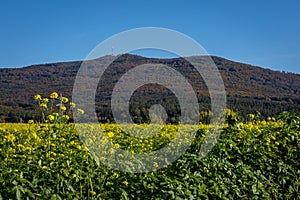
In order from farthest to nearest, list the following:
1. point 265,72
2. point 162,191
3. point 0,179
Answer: point 265,72, point 162,191, point 0,179

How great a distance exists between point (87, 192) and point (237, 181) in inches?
79.0

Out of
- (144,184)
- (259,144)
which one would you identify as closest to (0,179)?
(144,184)

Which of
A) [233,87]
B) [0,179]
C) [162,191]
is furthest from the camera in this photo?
[233,87]

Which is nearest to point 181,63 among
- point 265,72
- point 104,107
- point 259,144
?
point 265,72

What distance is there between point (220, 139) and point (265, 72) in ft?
480

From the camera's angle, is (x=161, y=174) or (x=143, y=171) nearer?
(x=143, y=171)

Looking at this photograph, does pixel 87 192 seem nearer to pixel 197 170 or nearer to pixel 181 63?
pixel 197 170

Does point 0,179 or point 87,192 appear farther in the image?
point 87,192

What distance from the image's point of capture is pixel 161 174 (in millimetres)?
5098

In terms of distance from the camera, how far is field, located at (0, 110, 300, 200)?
398 cm

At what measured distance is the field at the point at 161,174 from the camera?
3.98 meters

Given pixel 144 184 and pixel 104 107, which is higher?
pixel 104 107

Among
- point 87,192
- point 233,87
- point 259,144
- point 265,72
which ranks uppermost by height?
point 265,72

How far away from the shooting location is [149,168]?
17.4ft
